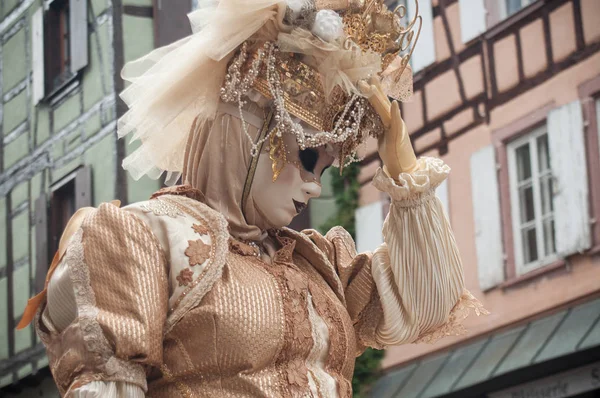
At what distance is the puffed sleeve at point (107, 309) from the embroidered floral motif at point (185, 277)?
0.09 feet

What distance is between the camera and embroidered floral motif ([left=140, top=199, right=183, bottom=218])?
249 centimetres

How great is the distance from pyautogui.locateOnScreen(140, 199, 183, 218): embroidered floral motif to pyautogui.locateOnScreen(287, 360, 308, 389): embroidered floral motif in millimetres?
351

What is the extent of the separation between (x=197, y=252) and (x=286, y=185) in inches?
9.6

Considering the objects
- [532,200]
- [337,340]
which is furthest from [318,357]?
[532,200]

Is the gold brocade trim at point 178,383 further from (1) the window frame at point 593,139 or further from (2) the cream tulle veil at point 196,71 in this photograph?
(1) the window frame at point 593,139

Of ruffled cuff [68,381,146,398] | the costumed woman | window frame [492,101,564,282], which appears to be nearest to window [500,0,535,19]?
window frame [492,101,564,282]

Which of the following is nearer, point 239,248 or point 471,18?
point 239,248

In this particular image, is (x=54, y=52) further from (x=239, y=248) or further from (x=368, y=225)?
(x=239, y=248)

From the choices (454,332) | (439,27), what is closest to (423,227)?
(454,332)

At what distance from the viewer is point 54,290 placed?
A: 2420 mm

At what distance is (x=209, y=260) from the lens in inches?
96.7

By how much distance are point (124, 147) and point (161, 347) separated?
8.07 ft

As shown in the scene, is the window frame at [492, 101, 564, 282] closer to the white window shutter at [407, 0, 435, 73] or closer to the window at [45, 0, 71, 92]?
the white window shutter at [407, 0, 435, 73]

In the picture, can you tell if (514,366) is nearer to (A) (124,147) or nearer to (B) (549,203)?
(B) (549,203)
